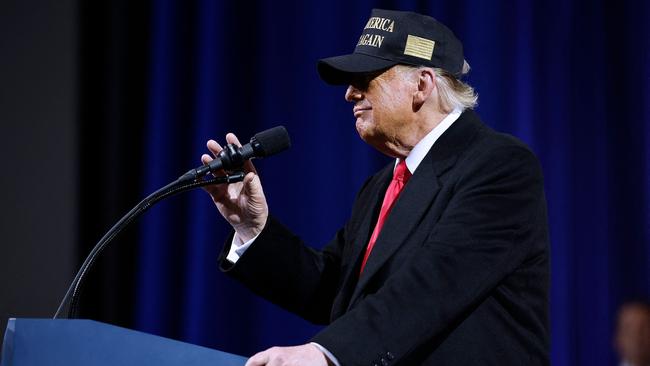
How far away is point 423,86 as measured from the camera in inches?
69.4

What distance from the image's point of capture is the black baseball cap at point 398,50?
5.79ft

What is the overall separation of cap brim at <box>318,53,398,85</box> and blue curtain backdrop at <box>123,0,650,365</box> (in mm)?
1184

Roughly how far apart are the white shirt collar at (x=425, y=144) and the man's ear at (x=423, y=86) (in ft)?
0.18

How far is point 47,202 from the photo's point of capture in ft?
9.67

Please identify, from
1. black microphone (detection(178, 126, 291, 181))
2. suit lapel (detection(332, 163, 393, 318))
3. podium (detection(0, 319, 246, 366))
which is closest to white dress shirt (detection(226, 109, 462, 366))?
suit lapel (detection(332, 163, 393, 318))

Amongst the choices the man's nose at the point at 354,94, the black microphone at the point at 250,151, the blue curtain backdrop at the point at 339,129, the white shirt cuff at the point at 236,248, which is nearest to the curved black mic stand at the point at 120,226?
the black microphone at the point at 250,151

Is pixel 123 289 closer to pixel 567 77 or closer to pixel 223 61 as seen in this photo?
pixel 223 61

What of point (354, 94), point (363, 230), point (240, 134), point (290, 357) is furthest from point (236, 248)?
point (240, 134)

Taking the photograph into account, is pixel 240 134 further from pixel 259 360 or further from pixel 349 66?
pixel 259 360

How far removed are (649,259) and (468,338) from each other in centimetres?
164

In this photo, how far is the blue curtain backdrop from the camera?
115 inches

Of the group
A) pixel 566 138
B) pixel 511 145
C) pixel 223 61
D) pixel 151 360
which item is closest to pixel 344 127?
pixel 223 61

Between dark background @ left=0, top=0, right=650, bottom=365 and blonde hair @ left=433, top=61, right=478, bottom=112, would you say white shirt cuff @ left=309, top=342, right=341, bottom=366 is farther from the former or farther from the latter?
dark background @ left=0, top=0, right=650, bottom=365

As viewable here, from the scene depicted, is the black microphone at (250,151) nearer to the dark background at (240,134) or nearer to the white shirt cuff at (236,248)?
the white shirt cuff at (236,248)
